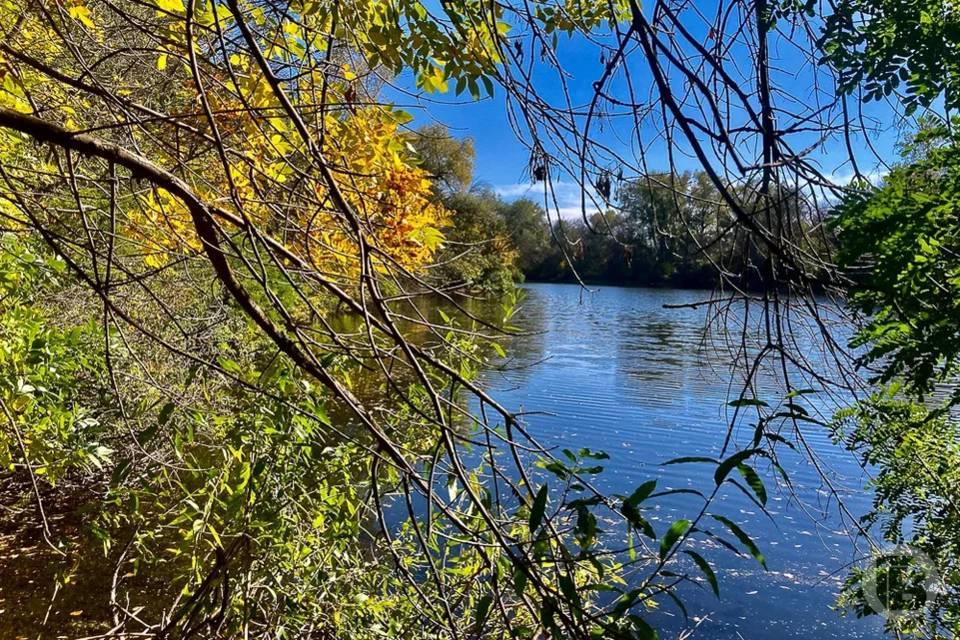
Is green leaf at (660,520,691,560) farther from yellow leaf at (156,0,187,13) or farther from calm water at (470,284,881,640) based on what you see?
yellow leaf at (156,0,187,13)

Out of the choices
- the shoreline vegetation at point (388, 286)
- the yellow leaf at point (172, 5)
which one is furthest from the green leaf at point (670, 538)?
the yellow leaf at point (172, 5)

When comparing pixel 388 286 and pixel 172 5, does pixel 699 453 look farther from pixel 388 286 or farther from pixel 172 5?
pixel 172 5

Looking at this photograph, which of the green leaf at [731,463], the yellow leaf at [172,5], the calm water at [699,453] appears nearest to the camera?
the green leaf at [731,463]

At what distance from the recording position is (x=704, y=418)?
10.6 meters

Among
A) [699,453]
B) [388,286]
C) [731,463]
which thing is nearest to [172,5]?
[388,286]

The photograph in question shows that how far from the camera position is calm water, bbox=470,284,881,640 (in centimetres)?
522

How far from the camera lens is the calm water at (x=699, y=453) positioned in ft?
17.1

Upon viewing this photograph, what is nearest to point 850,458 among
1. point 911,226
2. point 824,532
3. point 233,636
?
point 824,532

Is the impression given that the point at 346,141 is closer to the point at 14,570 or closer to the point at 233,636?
the point at 233,636

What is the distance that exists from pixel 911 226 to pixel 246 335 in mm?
5632

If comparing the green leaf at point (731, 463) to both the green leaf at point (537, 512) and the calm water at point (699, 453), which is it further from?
the green leaf at point (537, 512)

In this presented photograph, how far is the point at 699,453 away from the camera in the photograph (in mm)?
9117

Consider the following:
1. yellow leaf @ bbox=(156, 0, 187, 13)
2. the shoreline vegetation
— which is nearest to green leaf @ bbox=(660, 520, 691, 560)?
the shoreline vegetation

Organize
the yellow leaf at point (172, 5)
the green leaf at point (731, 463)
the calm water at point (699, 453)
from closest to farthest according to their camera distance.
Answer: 1. the green leaf at point (731, 463)
2. the yellow leaf at point (172, 5)
3. the calm water at point (699, 453)
